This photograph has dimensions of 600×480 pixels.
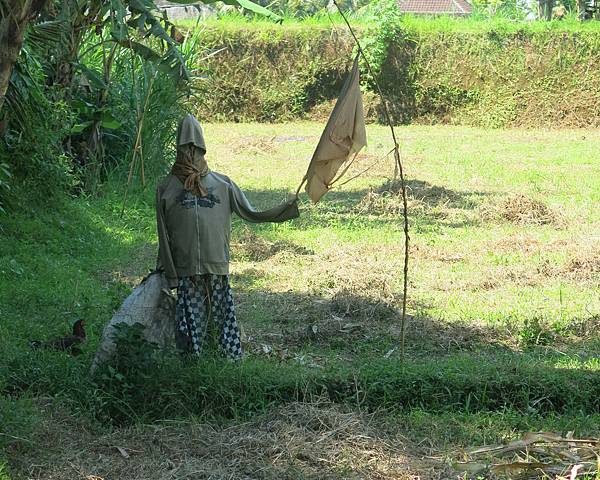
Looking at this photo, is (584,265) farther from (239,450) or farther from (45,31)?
(45,31)

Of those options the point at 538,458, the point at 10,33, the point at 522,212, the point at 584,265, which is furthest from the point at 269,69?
the point at 538,458

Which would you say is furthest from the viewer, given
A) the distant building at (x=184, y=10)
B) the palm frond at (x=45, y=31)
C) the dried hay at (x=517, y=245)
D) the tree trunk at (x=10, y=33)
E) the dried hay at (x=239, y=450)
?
the distant building at (x=184, y=10)

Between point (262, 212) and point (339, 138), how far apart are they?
73 centimetres

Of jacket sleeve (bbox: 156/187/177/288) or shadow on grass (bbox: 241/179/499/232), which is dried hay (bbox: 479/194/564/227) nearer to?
shadow on grass (bbox: 241/179/499/232)

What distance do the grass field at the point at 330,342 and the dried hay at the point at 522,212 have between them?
26mm

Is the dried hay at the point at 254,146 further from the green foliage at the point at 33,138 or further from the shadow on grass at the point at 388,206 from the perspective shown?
the green foliage at the point at 33,138

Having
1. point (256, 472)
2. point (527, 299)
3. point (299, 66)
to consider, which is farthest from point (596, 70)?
point (256, 472)

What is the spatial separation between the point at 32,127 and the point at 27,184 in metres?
0.67

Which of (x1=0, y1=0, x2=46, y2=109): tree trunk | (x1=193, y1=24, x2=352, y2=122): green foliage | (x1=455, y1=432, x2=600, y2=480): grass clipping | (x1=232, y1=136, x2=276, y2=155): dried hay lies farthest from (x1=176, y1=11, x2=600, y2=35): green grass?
(x1=455, y1=432, x2=600, y2=480): grass clipping

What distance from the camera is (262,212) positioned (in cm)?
601

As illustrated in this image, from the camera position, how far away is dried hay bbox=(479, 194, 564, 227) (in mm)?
11320

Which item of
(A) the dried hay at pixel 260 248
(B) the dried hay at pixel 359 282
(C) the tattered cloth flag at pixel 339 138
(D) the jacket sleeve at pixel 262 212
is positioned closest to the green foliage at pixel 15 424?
(D) the jacket sleeve at pixel 262 212

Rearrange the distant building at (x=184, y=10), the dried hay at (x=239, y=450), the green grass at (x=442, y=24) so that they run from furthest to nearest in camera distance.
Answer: the green grass at (x=442, y=24) < the distant building at (x=184, y=10) < the dried hay at (x=239, y=450)

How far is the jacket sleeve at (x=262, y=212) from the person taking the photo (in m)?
5.89
